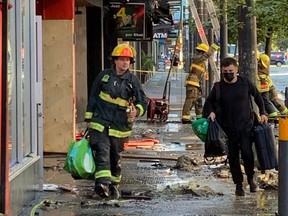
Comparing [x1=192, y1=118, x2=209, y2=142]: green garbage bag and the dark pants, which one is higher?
[x1=192, y1=118, x2=209, y2=142]: green garbage bag

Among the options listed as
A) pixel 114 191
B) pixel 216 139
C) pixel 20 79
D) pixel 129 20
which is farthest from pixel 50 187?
pixel 129 20

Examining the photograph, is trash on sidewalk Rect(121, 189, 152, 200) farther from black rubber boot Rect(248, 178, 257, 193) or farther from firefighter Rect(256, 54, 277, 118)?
firefighter Rect(256, 54, 277, 118)

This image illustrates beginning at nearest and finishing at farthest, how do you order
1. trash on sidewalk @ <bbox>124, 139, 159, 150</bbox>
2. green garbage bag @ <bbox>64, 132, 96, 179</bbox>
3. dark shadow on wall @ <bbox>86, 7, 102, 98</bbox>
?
green garbage bag @ <bbox>64, 132, 96, 179</bbox> < trash on sidewalk @ <bbox>124, 139, 159, 150</bbox> < dark shadow on wall @ <bbox>86, 7, 102, 98</bbox>

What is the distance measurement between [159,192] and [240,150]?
3.64 feet

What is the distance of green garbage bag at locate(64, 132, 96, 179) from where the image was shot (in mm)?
8000

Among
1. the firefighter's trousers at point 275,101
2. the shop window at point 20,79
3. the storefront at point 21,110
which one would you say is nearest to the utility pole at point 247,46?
the storefront at point 21,110

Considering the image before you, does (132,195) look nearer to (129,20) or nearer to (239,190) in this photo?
(239,190)

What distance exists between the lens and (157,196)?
841 centimetres

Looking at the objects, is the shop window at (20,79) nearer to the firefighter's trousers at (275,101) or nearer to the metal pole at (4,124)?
the metal pole at (4,124)

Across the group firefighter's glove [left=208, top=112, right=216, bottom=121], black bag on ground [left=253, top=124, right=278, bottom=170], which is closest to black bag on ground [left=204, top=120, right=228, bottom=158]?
firefighter's glove [left=208, top=112, right=216, bottom=121]

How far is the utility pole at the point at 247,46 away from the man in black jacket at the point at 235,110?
7.24 ft

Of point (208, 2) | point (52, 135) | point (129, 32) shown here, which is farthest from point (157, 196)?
point (129, 32)

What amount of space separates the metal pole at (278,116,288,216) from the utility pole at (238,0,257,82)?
5092mm

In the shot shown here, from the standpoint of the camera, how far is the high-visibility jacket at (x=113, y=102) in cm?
816
